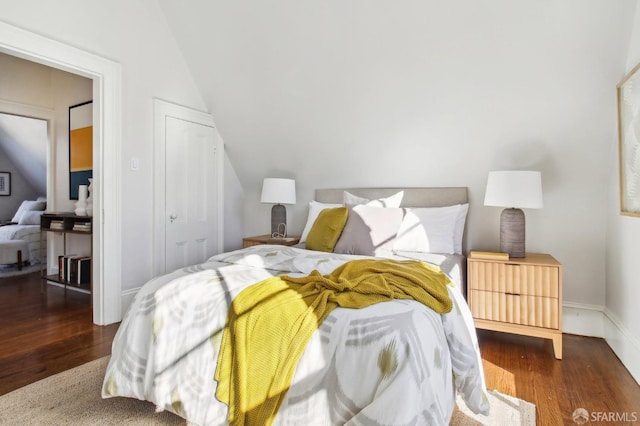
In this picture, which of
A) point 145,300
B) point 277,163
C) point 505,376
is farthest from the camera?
point 277,163

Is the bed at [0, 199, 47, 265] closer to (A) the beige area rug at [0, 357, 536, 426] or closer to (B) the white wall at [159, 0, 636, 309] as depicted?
(B) the white wall at [159, 0, 636, 309]

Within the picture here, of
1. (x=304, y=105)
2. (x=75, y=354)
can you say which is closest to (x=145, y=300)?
(x=75, y=354)

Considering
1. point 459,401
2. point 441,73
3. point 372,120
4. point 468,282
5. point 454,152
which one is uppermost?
point 441,73

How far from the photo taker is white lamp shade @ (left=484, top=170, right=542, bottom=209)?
253cm

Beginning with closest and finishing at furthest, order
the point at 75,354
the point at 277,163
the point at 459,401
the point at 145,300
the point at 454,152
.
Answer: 1. the point at 145,300
2. the point at 459,401
3. the point at 75,354
4. the point at 454,152
5. the point at 277,163

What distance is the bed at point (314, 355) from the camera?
1230 millimetres

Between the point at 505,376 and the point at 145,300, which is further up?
the point at 145,300

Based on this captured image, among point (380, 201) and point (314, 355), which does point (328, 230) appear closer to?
point (380, 201)

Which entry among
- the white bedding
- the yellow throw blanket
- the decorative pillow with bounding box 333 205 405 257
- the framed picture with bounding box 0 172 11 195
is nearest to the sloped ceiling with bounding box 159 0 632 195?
the decorative pillow with bounding box 333 205 405 257

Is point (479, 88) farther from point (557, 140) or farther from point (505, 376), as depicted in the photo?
point (505, 376)

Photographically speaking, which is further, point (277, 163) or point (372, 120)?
point (277, 163)

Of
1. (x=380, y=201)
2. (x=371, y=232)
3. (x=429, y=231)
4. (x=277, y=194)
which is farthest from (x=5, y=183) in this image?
(x=429, y=231)

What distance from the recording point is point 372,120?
3.24m

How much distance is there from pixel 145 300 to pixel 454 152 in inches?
100
